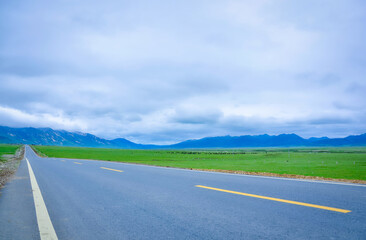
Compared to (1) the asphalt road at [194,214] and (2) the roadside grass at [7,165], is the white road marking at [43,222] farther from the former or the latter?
(2) the roadside grass at [7,165]

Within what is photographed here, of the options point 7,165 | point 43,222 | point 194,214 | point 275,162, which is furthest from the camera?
point 275,162

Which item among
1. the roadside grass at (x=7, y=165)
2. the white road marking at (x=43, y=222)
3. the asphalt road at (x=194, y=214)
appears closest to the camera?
the asphalt road at (x=194, y=214)

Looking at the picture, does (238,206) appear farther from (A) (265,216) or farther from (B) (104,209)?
(B) (104,209)

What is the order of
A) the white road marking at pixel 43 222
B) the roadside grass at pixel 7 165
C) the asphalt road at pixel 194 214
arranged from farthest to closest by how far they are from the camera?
the roadside grass at pixel 7 165 < the white road marking at pixel 43 222 < the asphalt road at pixel 194 214

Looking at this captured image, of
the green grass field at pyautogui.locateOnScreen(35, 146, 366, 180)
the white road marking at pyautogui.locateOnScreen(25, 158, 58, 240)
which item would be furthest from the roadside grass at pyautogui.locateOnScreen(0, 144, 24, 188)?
the green grass field at pyautogui.locateOnScreen(35, 146, 366, 180)

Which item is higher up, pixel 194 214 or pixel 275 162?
pixel 194 214

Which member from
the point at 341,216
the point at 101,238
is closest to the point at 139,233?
the point at 101,238

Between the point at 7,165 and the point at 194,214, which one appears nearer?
the point at 194,214

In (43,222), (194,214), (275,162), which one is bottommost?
(275,162)

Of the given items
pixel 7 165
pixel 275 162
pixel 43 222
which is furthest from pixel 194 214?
pixel 275 162

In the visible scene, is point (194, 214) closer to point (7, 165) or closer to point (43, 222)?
point (43, 222)

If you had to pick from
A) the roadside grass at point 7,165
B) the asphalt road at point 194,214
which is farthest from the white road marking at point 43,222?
the roadside grass at point 7,165

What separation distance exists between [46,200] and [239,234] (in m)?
5.89

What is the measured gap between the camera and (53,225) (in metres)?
4.51
